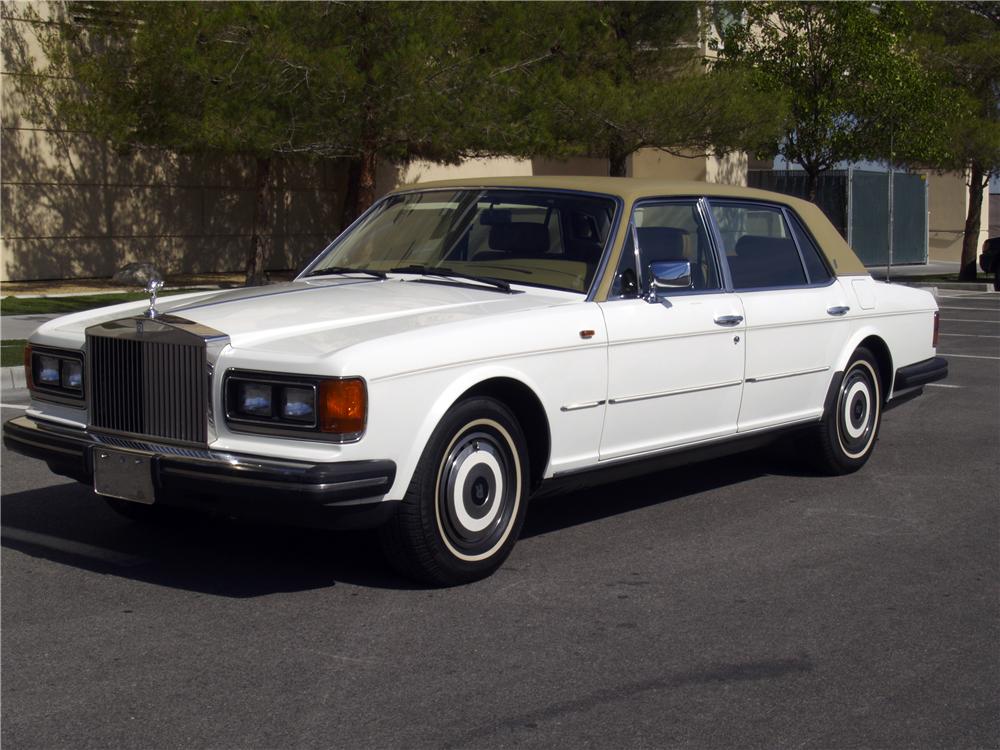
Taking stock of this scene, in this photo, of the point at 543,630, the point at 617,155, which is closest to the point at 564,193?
the point at 543,630

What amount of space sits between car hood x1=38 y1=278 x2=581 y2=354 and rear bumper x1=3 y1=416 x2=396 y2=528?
449 mm

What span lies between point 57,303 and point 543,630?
53.9 ft

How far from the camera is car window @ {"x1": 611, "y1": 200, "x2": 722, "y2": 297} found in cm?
630

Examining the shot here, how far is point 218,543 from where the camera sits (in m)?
6.10

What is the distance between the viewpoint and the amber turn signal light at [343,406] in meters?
4.88

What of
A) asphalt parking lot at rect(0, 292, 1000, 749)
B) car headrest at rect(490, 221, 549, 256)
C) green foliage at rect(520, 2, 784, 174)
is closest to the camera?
asphalt parking lot at rect(0, 292, 1000, 749)

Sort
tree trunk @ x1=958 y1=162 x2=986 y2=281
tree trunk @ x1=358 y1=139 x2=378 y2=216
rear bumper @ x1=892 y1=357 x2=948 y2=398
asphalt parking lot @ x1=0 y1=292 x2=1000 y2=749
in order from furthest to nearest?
tree trunk @ x1=958 y1=162 x2=986 y2=281, tree trunk @ x1=358 y1=139 x2=378 y2=216, rear bumper @ x1=892 y1=357 x2=948 y2=398, asphalt parking lot @ x1=0 y1=292 x2=1000 y2=749

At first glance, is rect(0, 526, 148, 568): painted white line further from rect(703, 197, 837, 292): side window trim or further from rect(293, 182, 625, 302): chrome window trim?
rect(703, 197, 837, 292): side window trim

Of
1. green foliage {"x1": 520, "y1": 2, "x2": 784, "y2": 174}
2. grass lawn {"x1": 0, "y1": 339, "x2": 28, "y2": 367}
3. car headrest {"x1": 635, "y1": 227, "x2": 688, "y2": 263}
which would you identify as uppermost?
green foliage {"x1": 520, "y1": 2, "x2": 784, "y2": 174}

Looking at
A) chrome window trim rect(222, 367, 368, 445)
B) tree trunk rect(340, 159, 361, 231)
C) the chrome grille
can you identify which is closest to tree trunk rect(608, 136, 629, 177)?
tree trunk rect(340, 159, 361, 231)

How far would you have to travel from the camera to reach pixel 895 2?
77.8 ft

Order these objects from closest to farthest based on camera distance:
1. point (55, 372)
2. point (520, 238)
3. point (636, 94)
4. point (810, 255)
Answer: point (55, 372), point (520, 238), point (810, 255), point (636, 94)

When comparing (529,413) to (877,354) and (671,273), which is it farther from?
(877,354)

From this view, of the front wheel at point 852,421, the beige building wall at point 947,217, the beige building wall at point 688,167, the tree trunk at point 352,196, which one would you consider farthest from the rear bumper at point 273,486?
the beige building wall at point 947,217
